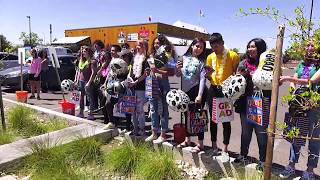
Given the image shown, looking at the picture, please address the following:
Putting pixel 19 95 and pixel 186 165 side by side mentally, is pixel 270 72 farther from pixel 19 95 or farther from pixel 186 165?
pixel 19 95

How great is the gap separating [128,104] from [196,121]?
63.8 inches

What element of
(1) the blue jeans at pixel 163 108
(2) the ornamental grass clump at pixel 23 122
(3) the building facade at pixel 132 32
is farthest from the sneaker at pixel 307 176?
(3) the building facade at pixel 132 32

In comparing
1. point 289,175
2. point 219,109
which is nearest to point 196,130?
point 219,109

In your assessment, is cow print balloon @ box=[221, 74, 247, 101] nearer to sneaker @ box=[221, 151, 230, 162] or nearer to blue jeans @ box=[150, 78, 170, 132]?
sneaker @ box=[221, 151, 230, 162]

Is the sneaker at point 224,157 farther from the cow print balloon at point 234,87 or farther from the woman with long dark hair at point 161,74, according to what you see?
the woman with long dark hair at point 161,74

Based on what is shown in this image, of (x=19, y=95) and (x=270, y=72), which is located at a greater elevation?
(x=270, y=72)

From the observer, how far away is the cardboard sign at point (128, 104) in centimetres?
658

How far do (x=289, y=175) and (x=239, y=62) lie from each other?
157cm

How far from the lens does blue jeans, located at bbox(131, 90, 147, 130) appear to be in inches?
260

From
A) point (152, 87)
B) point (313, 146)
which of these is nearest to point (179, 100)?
point (152, 87)

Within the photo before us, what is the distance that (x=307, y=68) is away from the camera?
14.1ft

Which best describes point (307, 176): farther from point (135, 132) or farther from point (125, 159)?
point (135, 132)

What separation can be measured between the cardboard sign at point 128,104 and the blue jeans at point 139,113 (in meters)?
0.07

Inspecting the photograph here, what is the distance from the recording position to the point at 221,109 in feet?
16.7
